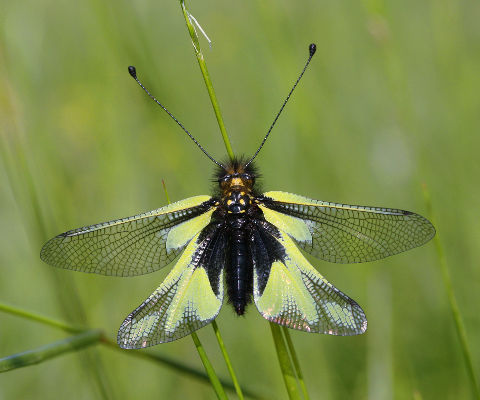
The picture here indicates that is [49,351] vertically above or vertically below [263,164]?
below

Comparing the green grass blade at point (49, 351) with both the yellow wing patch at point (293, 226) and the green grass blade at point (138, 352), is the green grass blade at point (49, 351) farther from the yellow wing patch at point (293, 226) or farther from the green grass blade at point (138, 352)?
the yellow wing patch at point (293, 226)

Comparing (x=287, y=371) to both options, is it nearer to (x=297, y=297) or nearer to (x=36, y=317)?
(x=297, y=297)

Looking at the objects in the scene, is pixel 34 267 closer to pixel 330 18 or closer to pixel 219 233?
pixel 219 233

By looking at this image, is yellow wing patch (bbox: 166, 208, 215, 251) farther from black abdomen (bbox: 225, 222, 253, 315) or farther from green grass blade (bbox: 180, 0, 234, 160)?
green grass blade (bbox: 180, 0, 234, 160)

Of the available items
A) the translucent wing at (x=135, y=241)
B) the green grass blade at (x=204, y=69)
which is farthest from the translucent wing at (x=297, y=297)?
the green grass blade at (x=204, y=69)

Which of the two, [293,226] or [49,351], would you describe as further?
[293,226]

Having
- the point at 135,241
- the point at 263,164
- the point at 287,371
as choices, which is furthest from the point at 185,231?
the point at 263,164

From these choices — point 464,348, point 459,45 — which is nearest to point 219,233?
point 464,348
